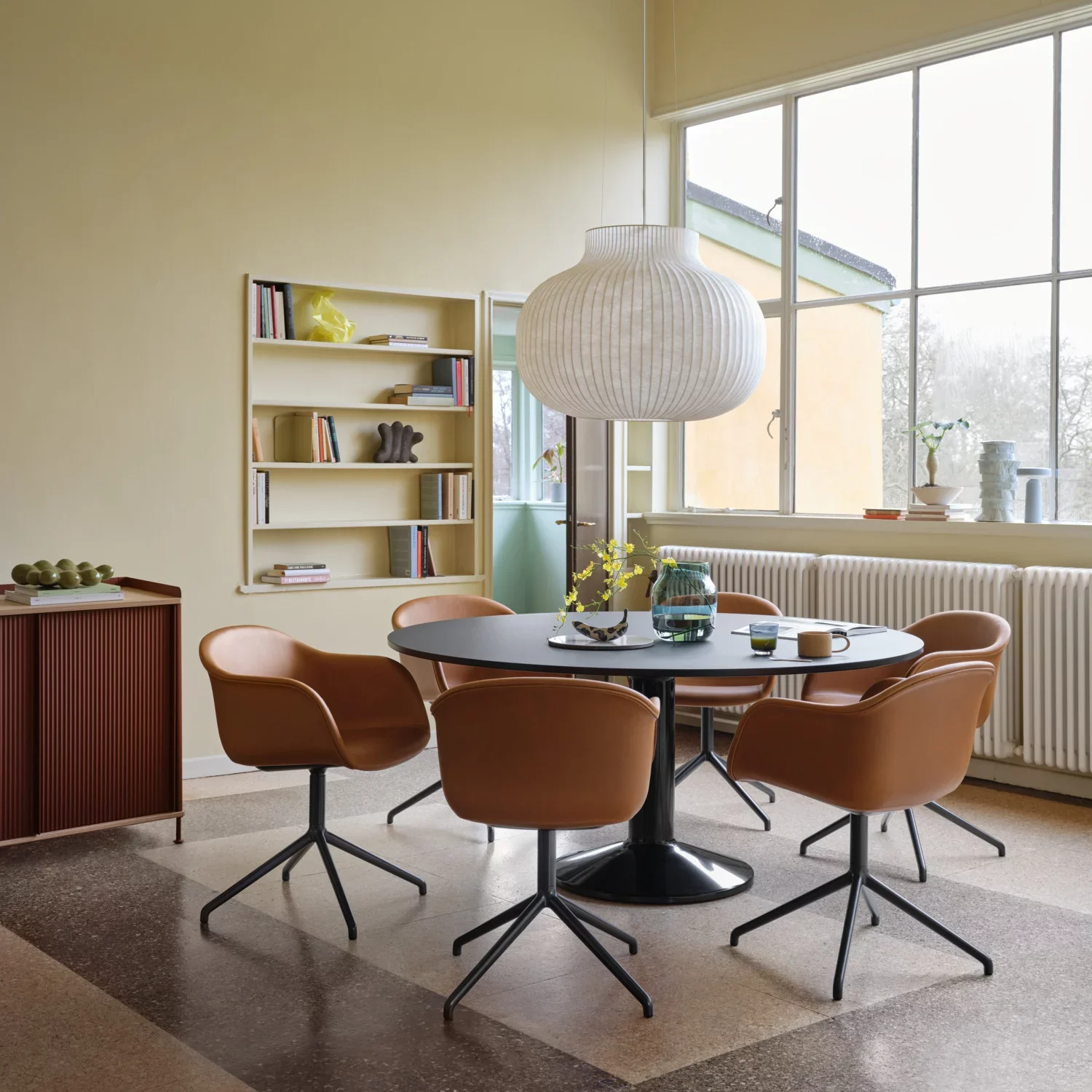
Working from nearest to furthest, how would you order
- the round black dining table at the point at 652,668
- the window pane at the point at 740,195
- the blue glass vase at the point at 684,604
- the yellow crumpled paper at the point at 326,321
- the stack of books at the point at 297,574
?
the round black dining table at the point at 652,668 → the blue glass vase at the point at 684,604 → the stack of books at the point at 297,574 → the yellow crumpled paper at the point at 326,321 → the window pane at the point at 740,195

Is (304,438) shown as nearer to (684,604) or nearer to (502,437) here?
(684,604)

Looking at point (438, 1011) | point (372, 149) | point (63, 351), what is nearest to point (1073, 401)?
point (372, 149)

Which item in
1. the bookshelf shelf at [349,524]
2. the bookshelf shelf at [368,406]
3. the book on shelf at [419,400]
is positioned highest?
the book on shelf at [419,400]

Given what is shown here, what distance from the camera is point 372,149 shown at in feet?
20.1

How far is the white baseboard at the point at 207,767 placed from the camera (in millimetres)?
5617

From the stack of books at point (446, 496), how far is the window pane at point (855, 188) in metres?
2.03

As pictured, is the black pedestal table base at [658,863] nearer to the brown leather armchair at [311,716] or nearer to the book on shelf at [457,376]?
the brown leather armchair at [311,716]

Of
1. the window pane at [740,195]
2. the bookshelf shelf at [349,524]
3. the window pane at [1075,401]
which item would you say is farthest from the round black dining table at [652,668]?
the window pane at [740,195]

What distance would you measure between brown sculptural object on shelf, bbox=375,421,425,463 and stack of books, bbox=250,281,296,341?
0.66 meters

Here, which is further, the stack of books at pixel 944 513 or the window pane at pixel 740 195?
the window pane at pixel 740 195

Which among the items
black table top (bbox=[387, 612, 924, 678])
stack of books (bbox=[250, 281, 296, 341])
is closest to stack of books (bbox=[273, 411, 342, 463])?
stack of books (bbox=[250, 281, 296, 341])

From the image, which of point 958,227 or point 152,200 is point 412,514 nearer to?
point 152,200

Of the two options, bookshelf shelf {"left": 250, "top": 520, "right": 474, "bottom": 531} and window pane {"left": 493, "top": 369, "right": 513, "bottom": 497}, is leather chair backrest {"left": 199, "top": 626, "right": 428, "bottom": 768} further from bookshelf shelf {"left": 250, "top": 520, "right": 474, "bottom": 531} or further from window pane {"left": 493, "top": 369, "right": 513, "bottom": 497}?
window pane {"left": 493, "top": 369, "right": 513, "bottom": 497}

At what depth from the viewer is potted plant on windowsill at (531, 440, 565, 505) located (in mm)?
9148
